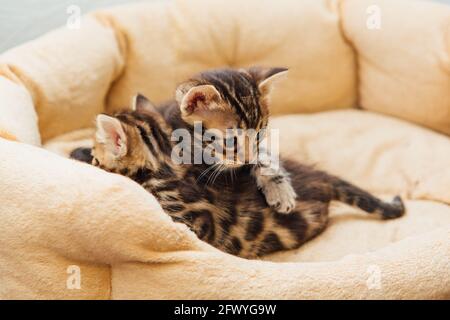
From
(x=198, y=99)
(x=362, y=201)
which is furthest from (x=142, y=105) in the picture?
(x=362, y=201)

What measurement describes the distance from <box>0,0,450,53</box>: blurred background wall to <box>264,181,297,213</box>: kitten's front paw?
3.72ft

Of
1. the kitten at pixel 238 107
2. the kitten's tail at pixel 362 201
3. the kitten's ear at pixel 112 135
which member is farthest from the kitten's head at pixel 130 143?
the kitten's tail at pixel 362 201

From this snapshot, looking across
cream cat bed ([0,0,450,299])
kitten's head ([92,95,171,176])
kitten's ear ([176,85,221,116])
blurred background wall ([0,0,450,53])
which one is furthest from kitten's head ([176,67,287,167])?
blurred background wall ([0,0,450,53])

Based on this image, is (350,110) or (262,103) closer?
(262,103)

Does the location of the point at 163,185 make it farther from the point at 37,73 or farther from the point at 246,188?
the point at 37,73

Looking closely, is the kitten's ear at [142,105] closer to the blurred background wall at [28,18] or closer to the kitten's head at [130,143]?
the kitten's head at [130,143]

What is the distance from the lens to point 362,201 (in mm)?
1706

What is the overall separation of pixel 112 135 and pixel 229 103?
0.32 metres

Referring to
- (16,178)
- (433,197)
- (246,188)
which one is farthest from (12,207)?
(433,197)

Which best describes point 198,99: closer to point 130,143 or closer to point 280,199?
point 130,143

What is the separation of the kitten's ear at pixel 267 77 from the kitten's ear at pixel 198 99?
0.54 feet

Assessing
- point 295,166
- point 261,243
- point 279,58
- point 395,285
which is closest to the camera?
point 395,285

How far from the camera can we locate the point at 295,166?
1782 mm

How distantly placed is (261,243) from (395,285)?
426mm
